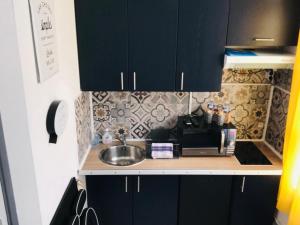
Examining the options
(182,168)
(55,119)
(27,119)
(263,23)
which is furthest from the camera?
(182,168)

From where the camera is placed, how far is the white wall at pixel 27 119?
1127mm

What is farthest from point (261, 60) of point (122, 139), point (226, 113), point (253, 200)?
point (122, 139)

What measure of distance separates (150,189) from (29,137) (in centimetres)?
124

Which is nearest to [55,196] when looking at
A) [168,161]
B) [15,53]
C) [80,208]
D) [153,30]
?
[80,208]

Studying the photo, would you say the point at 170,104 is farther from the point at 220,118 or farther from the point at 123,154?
the point at 123,154

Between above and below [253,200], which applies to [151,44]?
above

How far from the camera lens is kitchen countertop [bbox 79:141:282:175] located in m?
2.10

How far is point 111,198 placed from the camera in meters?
2.23

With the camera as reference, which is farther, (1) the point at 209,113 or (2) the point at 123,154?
(2) the point at 123,154

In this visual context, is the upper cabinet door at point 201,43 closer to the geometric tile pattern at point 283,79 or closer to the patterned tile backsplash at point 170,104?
the patterned tile backsplash at point 170,104

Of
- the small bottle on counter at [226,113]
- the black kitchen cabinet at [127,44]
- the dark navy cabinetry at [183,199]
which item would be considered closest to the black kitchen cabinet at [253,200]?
the dark navy cabinetry at [183,199]

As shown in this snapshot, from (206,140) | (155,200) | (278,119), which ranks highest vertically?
(278,119)

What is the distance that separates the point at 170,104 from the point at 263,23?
3.29ft

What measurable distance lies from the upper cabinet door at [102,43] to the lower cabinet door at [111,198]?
72cm
